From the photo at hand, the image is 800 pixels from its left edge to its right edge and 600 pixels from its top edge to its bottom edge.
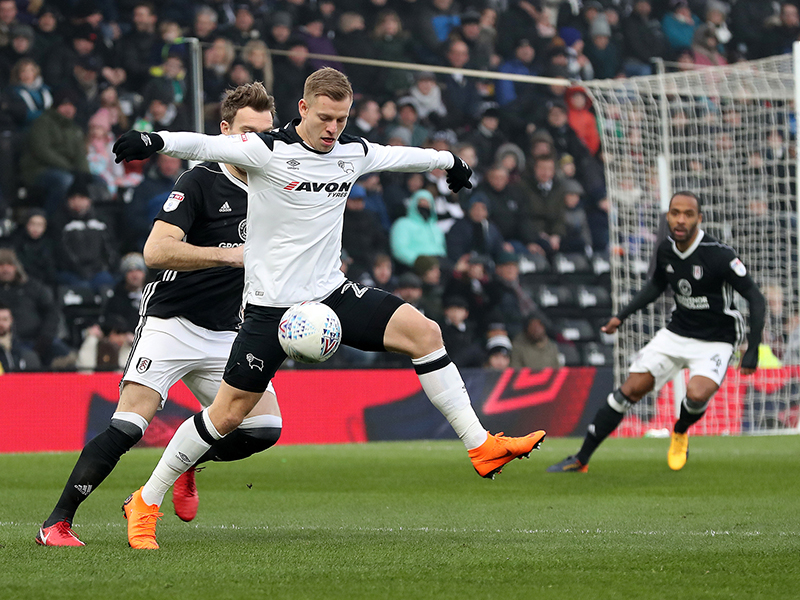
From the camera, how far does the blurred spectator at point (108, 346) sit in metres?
12.7

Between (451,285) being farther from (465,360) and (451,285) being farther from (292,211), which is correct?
(292,211)

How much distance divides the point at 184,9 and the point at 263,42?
1.17 meters

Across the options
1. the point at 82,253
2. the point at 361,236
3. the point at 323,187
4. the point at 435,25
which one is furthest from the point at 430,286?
the point at 323,187

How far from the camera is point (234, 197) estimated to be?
594 cm

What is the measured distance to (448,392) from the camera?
5.40 meters

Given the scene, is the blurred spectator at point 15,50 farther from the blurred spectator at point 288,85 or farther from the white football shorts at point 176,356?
the white football shorts at point 176,356

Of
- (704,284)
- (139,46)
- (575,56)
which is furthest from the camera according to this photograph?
(575,56)

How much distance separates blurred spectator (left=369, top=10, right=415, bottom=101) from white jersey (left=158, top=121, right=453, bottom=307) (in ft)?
37.6

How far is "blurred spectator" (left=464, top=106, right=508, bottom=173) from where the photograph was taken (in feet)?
55.5

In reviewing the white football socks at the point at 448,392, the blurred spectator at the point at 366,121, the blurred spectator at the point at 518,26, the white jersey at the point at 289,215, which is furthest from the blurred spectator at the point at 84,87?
the white football socks at the point at 448,392

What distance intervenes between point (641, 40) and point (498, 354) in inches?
291

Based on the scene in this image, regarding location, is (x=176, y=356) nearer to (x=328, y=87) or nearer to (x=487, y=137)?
(x=328, y=87)

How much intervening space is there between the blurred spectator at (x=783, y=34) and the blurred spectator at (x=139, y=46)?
11.0 meters

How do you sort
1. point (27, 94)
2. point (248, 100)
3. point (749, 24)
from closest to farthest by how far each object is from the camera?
point (248, 100)
point (27, 94)
point (749, 24)
